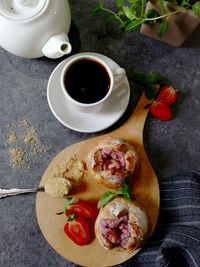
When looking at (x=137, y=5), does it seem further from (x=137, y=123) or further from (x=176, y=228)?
(x=176, y=228)

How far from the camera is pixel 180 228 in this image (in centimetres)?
110

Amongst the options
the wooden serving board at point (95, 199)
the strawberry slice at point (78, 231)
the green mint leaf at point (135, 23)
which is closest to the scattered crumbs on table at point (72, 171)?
the wooden serving board at point (95, 199)

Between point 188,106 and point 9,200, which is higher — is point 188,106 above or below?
above

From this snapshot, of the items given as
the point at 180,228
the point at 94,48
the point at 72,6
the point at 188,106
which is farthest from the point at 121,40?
the point at 180,228

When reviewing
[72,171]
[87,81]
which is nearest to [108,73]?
[87,81]

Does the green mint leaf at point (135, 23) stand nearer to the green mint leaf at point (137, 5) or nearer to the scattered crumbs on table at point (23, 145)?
the green mint leaf at point (137, 5)

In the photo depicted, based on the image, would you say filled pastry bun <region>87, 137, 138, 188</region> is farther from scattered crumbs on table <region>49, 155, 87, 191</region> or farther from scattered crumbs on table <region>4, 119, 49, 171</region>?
scattered crumbs on table <region>4, 119, 49, 171</region>

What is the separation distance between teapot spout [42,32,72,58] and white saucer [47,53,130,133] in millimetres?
117

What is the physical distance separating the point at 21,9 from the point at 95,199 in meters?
0.70

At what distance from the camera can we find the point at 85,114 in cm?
111

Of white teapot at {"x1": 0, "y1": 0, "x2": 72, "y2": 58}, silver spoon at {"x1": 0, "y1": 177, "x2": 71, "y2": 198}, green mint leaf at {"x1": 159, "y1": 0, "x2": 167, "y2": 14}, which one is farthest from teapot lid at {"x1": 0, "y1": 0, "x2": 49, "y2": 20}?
silver spoon at {"x1": 0, "y1": 177, "x2": 71, "y2": 198}

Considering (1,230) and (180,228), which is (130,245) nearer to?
(180,228)

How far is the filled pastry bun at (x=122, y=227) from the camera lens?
0.99 meters

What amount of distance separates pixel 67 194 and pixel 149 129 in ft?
1.35
